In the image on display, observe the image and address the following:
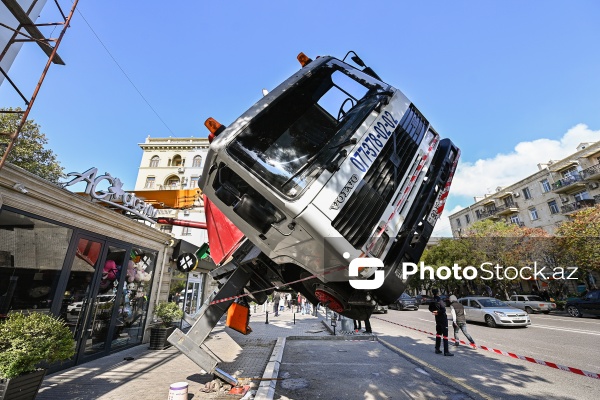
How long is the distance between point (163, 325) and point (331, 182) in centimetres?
912

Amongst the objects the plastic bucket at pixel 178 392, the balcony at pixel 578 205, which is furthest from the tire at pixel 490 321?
the balcony at pixel 578 205

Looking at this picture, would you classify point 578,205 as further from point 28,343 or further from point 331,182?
point 28,343

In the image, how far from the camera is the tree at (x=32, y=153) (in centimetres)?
1959

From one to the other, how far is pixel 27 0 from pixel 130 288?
7708 millimetres

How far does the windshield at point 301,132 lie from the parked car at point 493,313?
13522 mm

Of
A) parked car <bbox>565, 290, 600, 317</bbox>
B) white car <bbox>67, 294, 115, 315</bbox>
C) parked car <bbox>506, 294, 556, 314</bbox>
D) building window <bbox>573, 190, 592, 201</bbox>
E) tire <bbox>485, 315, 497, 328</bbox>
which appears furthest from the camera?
building window <bbox>573, 190, 592, 201</bbox>

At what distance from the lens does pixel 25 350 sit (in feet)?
12.3

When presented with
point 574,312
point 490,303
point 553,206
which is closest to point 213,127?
point 490,303

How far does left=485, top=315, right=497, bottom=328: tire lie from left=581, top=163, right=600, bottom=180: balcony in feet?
89.9

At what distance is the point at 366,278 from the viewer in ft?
10.5

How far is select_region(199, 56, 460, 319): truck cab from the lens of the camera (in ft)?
9.61

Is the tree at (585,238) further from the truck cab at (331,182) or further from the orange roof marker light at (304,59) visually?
the orange roof marker light at (304,59)

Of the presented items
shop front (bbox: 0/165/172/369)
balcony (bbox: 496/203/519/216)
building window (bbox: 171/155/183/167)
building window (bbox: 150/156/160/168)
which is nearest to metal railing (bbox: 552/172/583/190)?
balcony (bbox: 496/203/519/216)

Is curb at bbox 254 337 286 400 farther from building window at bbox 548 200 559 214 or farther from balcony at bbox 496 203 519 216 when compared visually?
balcony at bbox 496 203 519 216
